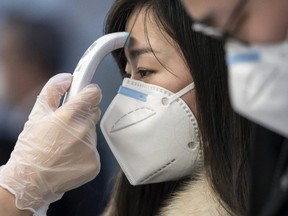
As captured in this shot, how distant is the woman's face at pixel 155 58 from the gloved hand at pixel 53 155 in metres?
0.16

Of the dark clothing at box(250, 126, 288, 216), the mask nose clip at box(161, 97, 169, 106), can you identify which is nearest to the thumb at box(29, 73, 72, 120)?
the mask nose clip at box(161, 97, 169, 106)

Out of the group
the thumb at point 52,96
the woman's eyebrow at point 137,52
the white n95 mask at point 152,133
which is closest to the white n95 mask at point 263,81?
the white n95 mask at point 152,133

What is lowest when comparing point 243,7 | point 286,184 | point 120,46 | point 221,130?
point 221,130

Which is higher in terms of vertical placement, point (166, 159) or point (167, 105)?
point (167, 105)

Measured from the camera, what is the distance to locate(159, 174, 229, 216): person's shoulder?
130 cm

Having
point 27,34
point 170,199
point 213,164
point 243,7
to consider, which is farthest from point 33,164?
point 27,34

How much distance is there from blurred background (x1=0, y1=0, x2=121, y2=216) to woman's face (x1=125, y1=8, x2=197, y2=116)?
32.6 inches

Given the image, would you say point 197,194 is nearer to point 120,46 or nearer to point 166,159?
point 166,159

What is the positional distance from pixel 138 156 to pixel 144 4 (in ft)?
1.54

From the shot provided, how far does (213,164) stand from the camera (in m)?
1.35

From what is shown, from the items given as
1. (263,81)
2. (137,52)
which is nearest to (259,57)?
(263,81)

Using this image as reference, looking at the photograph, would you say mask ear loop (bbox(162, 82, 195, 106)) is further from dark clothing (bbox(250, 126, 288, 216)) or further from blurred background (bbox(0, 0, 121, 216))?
blurred background (bbox(0, 0, 121, 216))

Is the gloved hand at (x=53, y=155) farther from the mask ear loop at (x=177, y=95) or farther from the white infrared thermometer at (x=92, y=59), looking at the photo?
the mask ear loop at (x=177, y=95)

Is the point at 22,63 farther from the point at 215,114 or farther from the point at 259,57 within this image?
the point at 259,57
